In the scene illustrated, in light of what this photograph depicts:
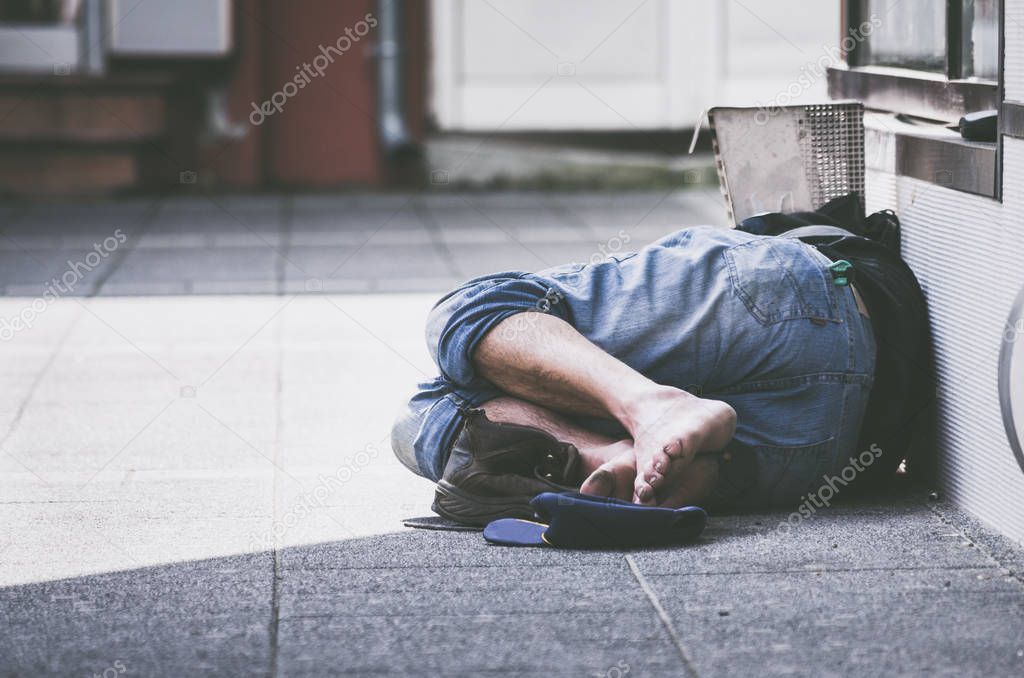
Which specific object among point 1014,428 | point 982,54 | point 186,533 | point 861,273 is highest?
point 982,54

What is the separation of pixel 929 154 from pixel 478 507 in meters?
1.54

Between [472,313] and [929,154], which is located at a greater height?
[929,154]

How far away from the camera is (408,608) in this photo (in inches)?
123

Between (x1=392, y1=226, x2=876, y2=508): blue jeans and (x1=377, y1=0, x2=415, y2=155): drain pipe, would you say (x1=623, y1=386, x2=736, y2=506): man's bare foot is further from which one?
(x1=377, y1=0, x2=415, y2=155): drain pipe

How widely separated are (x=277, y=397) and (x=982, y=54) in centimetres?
270

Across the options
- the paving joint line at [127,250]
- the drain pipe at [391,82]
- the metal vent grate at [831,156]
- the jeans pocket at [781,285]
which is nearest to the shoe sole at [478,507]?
the jeans pocket at [781,285]

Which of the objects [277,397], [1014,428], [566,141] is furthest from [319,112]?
[1014,428]

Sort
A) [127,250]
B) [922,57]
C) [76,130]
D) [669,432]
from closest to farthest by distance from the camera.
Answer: [669,432] → [922,57] → [127,250] → [76,130]

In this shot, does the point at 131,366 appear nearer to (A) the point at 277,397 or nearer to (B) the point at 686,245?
(A) the point at 277,397

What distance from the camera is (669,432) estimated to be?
11.4 ft

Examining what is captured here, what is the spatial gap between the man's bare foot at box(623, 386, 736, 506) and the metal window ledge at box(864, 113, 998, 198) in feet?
2.86

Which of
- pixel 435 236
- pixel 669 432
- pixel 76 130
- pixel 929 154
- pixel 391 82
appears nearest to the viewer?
pixel 669 432

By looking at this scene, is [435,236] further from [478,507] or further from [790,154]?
[478,507]

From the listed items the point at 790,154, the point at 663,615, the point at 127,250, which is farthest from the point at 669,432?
the point at 127,250
